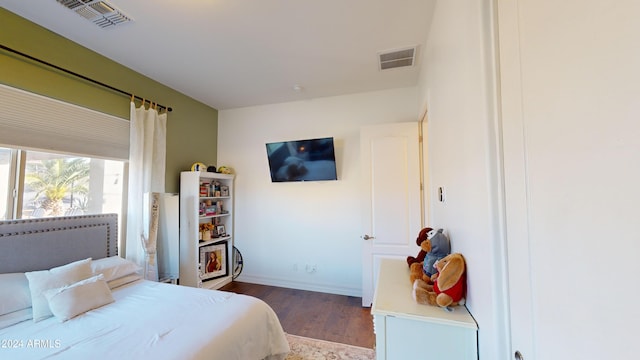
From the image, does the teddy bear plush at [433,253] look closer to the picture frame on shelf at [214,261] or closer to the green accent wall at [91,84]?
the picture frame on shelf at [214,261]

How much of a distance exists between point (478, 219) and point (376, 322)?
66 centimetres

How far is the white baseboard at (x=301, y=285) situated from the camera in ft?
10.2

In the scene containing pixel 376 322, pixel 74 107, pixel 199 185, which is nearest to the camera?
pixel 376 322

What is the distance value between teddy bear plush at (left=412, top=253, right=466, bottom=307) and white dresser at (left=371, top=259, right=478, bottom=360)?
3 centimetres

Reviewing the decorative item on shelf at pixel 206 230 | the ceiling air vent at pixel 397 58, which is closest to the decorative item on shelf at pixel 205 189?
the decorative item on shelf at pixel 206 230

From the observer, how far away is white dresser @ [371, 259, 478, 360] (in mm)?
1033

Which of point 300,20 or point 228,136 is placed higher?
point 300,20

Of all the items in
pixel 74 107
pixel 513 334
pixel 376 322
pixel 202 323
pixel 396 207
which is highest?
pixel 74 107

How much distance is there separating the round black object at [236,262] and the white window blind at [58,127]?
1927mm

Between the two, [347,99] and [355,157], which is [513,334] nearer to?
[355,157]

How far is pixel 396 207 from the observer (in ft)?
8.86

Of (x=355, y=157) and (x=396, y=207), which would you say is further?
(x=355, y=157)

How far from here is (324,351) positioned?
6.64 feet

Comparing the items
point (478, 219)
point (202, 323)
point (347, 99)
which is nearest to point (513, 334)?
point (478, 219)
